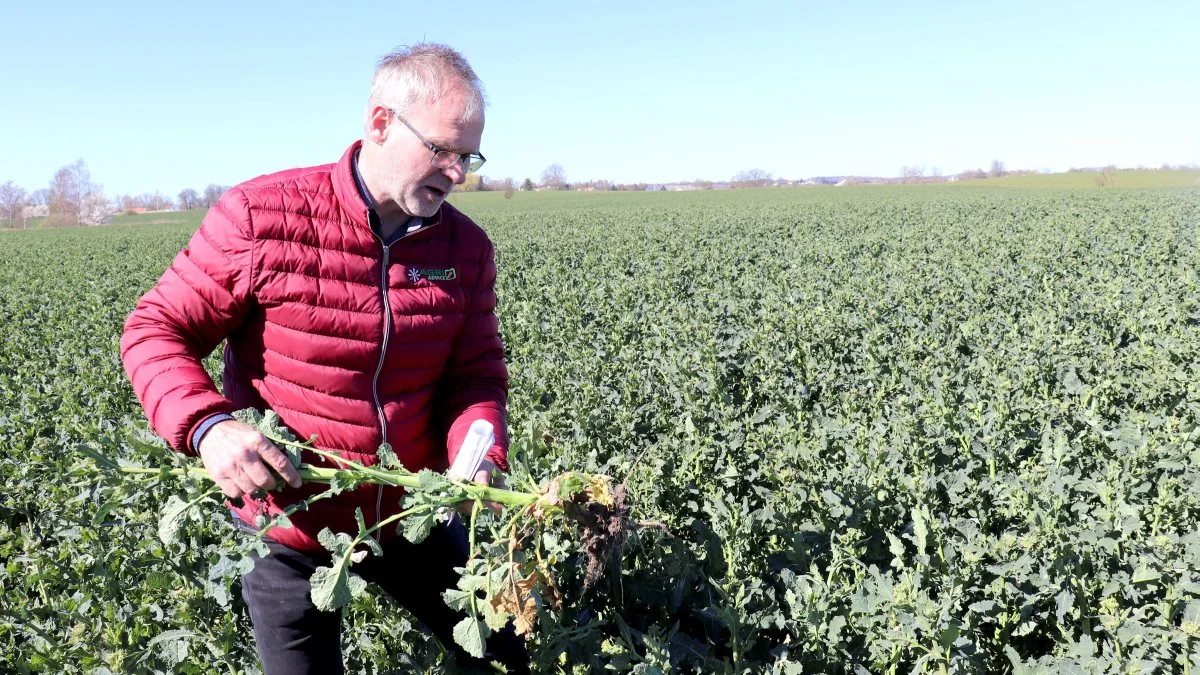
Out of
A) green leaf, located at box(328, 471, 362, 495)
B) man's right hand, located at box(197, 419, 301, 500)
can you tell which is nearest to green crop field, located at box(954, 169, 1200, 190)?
green leaf, located at box(328, 471, 362, 495)

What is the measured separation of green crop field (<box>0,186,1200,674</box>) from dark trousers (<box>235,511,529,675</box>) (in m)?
0.12

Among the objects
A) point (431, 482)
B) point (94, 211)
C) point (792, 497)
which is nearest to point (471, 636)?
point (431, 482)

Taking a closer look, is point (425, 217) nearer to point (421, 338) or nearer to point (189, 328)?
point (421, 338)

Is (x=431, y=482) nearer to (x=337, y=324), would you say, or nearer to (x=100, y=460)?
(x=337, y=324)

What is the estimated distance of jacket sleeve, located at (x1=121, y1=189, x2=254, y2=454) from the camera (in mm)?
1808

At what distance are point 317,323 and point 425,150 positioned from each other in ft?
1.71

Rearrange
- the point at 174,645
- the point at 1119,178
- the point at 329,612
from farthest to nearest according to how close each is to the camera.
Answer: the point at 1119,178, the point at 174,645, the point at 329,612

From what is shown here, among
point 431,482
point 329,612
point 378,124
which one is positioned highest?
point 378,124

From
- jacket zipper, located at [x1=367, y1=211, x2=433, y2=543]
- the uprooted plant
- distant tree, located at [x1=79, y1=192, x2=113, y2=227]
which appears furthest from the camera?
distant tree, located at [x1=79, y1=192, x2=113, y2=227]

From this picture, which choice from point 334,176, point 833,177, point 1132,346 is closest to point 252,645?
point 334,176

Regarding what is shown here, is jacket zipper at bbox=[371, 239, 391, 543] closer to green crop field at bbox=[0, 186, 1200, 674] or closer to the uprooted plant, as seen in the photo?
the uprooted plant

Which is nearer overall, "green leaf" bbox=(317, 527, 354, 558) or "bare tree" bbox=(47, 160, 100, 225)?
"green leaf" bbox=(317, 527, 354, 558)

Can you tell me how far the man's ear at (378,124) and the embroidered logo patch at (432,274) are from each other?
35 cm

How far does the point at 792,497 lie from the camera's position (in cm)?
376
